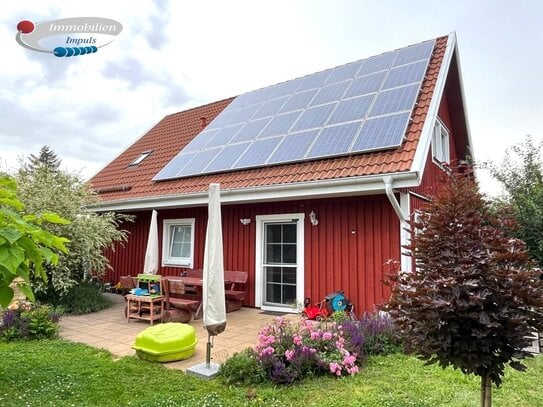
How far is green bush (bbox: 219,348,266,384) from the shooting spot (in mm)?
4270

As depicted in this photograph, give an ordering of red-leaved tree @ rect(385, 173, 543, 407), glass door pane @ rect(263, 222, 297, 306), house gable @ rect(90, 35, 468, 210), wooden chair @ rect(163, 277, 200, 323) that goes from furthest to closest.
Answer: glass door pane @ rect(263, 222, 297, 306) → wooden chair @ rect(163, 277, 200, 323) → house gable @ rect(90, 35, 468, 210) → red-leaved tree @ rect(385, 173, 543, 407)

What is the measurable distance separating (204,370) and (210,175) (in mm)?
5464

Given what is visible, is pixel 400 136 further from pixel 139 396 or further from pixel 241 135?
pixel 139 396

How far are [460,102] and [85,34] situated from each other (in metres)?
10.4

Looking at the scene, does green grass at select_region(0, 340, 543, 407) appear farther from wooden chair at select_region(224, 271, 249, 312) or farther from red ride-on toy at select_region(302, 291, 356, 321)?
wooden chair at select_region(224, 271, 249, 312)

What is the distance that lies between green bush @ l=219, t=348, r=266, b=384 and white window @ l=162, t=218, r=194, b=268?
573 cm

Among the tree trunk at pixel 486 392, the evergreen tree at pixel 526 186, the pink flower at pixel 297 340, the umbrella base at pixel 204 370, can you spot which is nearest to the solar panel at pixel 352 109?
the evergreen tree at pixel 526 186

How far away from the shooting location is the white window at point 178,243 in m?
10.0

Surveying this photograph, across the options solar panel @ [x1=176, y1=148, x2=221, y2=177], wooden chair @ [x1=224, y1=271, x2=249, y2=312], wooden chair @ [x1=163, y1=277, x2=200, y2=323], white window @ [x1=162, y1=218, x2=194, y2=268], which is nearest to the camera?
wooden chair @ [x1=163, y1=277, x2=200, y2=323]

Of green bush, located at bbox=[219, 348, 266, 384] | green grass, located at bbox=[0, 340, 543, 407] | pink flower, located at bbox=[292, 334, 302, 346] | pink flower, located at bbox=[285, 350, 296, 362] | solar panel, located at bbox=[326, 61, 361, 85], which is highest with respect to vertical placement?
solar panel, located at bbox=[326, 61, 361, 85]

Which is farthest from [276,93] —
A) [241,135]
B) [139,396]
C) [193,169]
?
[139,396]

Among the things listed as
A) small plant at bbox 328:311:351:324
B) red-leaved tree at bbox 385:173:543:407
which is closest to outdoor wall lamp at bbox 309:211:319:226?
small plant at bbox 328:311:351:324

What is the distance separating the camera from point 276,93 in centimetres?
1154

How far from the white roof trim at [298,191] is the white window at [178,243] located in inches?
35.7
